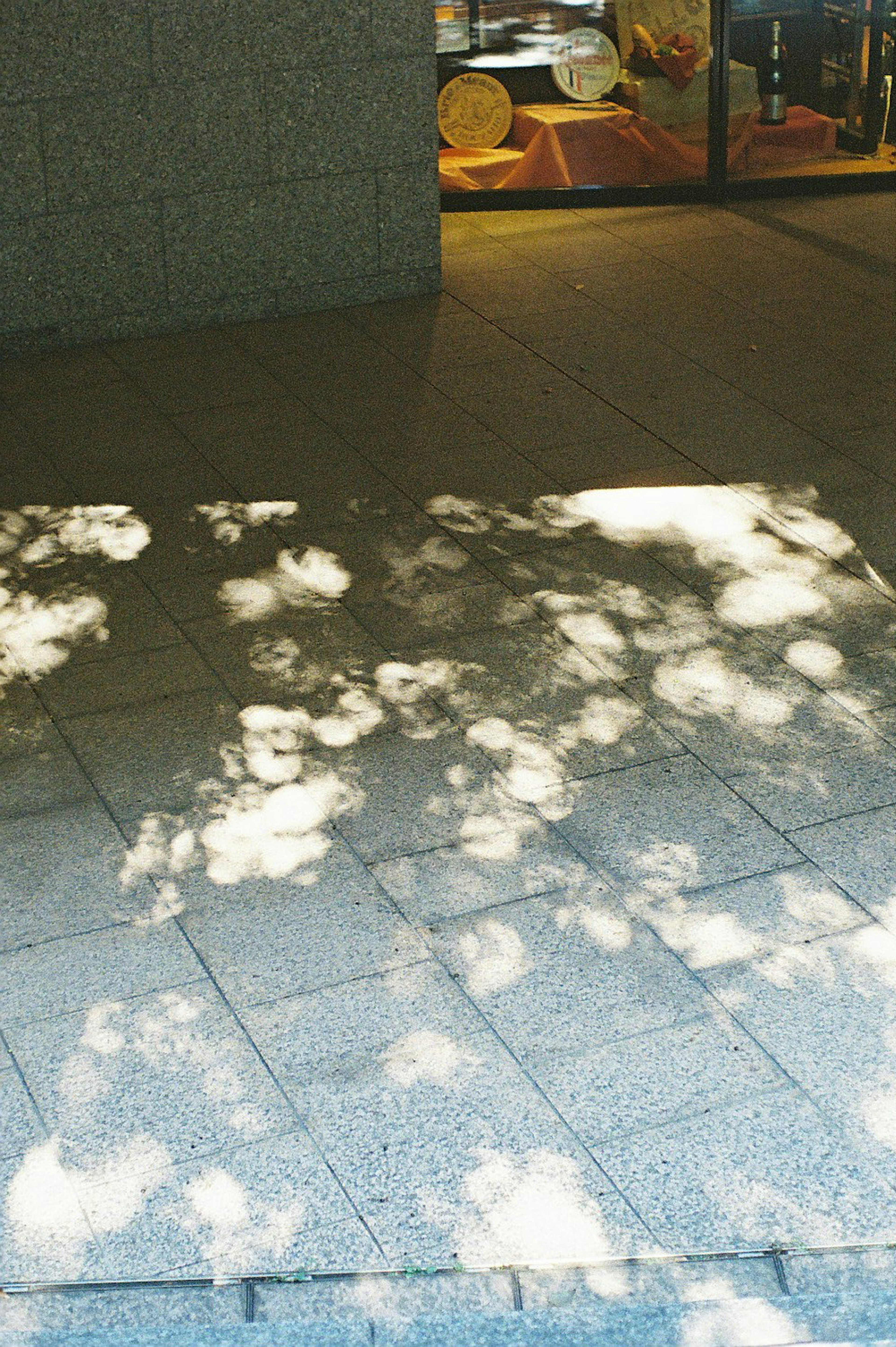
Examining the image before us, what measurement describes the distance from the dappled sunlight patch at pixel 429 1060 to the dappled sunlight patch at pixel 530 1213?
0.31 metres

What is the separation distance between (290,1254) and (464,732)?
2.62 metres

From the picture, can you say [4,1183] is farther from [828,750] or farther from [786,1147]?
[828,750]

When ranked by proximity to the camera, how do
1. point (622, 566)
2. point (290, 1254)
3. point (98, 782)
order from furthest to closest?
1. point (622, 566)
2. point (98, 782)
3. point (290, 1254)

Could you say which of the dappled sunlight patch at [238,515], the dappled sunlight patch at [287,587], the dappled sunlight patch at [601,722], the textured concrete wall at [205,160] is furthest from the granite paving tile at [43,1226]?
the textured concrete wall at [205,160]

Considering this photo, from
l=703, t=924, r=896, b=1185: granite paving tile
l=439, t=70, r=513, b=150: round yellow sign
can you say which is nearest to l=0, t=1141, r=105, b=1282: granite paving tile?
l=703, t=924, r=896, b=1185: granite paving tile

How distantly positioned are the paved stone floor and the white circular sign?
2862mm

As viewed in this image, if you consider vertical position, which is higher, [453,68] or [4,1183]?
[453,68]

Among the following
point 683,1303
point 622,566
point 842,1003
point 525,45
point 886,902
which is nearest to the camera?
point 683,1303

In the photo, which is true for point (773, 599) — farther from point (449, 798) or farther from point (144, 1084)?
point (144, 1084)

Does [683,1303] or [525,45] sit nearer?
[683,1303]

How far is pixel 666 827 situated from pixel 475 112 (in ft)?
26.5

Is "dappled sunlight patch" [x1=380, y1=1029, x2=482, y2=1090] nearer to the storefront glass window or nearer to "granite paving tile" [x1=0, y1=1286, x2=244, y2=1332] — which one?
"granite paving tile" [x1=0, y1=1286, x2=244, y2=1332]

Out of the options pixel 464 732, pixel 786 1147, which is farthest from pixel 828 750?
pixel 786 1147

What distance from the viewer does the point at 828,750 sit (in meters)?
6.35
